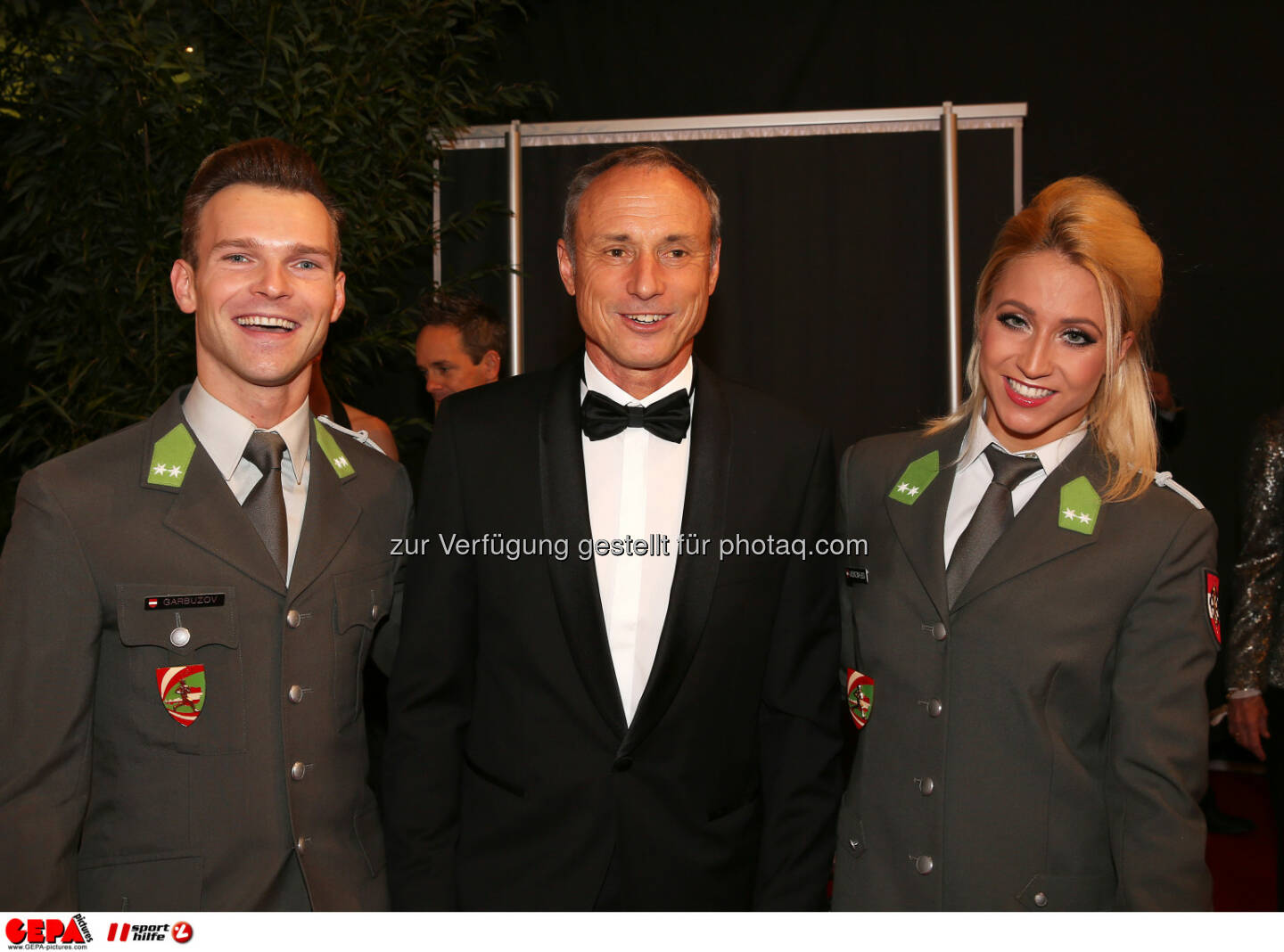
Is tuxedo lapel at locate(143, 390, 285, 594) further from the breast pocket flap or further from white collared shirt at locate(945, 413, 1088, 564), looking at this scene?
white collared shirt at locate(945, 413, 1088, 564)

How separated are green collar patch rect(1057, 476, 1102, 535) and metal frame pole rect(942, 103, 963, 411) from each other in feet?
9.03

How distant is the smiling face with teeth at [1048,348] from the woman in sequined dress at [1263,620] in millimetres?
1298

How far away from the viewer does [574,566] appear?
1838 mm

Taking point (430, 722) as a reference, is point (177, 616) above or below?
above

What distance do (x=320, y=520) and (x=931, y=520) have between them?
3.78 feet

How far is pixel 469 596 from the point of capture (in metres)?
1.90

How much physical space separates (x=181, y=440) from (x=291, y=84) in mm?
2344

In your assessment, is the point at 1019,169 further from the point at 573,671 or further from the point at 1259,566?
the point at 573,671

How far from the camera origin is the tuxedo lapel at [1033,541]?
1.85 m

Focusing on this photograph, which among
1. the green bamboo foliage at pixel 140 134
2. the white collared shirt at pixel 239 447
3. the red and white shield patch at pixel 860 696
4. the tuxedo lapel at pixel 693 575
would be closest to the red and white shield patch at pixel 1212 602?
the red and white shield patch at pixel 860 696

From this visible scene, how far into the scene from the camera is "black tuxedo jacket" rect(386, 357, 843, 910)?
1.84 m
